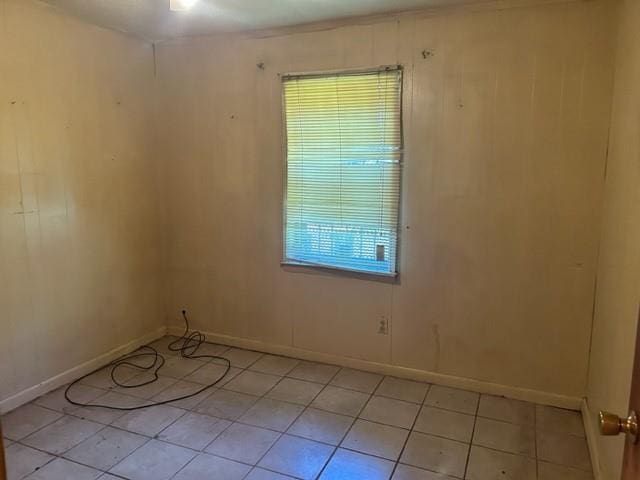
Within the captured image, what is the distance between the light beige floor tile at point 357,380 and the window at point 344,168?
0.71m

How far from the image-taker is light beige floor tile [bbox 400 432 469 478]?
7.06ft

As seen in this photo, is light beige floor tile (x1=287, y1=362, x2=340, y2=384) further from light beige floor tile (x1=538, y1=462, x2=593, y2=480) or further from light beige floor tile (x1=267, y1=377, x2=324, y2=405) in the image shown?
light beige floor tile (x1=538, y1=462, x2=593, y2=480)

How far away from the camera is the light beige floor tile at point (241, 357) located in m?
3.26

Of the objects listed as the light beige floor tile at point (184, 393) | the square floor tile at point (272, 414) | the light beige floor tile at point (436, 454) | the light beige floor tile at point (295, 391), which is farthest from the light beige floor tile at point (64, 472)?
the light beige floor tile at point (436, 454)

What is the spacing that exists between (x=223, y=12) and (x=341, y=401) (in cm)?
244

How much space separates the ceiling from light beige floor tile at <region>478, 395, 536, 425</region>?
2.31m

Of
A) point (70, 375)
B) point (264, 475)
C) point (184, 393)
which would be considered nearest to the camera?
point (264, 475)

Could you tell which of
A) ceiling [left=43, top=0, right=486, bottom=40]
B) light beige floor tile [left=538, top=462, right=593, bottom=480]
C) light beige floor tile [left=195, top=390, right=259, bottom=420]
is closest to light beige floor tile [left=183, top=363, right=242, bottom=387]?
light beige floor tile [left=195, top=390, right=259, bottom=420]

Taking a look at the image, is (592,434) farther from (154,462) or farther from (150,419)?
(150,419)

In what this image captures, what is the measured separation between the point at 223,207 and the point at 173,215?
1.55 feet

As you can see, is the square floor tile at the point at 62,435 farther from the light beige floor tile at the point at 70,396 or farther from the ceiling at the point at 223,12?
the ceiling at the point at 223,12

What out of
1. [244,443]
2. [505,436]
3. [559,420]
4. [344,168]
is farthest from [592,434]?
[344,168]

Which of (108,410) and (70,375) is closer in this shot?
(108,410)

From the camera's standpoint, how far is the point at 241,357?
11.1 ft
